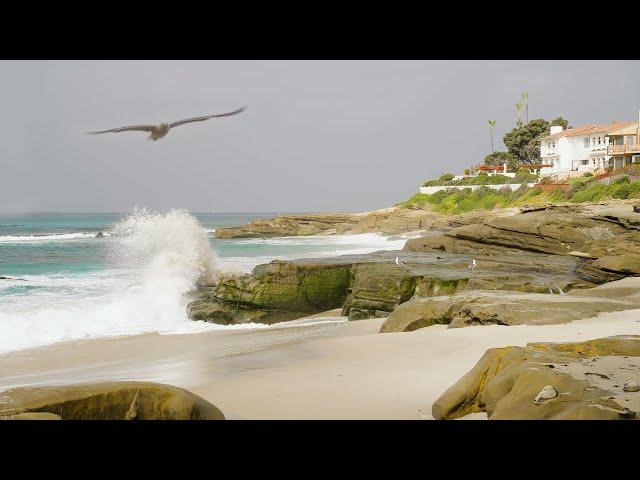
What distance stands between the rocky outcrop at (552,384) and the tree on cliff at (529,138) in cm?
6758

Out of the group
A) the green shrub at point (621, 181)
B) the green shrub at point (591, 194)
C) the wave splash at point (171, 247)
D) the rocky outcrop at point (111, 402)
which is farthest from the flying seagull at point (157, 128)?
the green shrub at point (621, 181)

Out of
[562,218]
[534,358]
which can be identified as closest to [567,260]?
[562,218]

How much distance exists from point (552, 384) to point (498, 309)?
5.35m

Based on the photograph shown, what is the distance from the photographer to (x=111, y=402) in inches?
197

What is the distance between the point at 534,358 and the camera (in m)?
5.43

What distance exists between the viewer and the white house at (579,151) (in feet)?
163

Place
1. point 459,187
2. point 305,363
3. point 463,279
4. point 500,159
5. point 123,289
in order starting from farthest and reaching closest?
point 500,159
point 459,187
point 123,289
point 463,279
point 305,363

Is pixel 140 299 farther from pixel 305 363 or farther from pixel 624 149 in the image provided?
pixel 624 149

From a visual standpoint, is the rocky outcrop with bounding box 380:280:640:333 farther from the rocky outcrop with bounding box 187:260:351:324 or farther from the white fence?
the white fence

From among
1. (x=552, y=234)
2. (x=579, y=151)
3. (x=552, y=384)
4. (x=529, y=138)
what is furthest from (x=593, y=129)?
(x=552, y=384)
